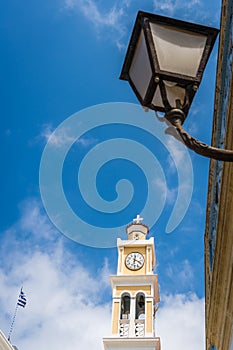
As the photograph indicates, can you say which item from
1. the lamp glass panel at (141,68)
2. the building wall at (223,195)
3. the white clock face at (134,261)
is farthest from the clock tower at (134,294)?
the lamp glass panel at (141,68)

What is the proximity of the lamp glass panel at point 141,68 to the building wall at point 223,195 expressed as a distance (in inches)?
79.5

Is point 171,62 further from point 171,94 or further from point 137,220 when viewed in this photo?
point 137,220

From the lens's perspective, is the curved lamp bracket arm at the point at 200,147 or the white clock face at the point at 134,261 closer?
the curved lamp bracket arm at the point at 200,147

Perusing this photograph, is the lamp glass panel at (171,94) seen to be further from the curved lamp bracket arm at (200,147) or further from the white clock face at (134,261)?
the white clock face at (134,261)

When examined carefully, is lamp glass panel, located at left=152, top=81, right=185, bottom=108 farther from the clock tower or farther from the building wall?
the clock tower

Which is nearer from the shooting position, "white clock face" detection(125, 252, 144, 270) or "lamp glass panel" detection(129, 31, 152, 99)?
"lamp glass panel" detection(129, 31, 152, 99)

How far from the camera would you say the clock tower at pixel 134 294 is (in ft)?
69.4

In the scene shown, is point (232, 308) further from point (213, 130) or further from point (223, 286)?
point (213, 130)

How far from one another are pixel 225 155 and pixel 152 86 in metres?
0.53

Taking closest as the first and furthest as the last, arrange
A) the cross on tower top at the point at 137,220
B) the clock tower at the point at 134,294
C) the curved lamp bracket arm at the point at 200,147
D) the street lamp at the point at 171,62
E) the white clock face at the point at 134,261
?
the curved lamp bracket arm at the point at 200,147, the street lamp at the point at 171,62, the clock tower at the point at 134,294, the white clock face at the point at 134,261, the cross on tower top at the point at 137,220

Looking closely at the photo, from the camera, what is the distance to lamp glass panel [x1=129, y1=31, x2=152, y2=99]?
241 centimetres

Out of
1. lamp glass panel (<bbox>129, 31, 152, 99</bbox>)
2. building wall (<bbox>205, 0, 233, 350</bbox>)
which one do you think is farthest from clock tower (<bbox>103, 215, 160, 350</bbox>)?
lamp glass panel (<bbox>129, 31, 152, 99</bbox>)

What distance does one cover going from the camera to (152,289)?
2412 centimetres

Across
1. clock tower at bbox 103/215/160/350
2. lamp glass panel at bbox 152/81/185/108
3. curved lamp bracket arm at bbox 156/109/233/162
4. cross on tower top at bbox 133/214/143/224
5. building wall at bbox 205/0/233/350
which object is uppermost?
cross on tower top at bbox 133/214/143/224
